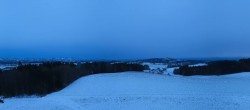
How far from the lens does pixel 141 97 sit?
29844 millimetres

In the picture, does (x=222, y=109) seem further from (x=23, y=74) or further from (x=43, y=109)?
(x=23, y=74)

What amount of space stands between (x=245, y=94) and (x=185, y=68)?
3007 inches

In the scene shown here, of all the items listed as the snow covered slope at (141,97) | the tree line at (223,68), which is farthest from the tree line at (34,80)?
the tree line at (223,68)

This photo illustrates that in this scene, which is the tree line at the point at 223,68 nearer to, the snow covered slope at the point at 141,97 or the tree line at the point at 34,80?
the tree line at the point at 34,80

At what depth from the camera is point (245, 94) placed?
30.2 metres

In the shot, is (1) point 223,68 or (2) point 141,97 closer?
(2) point 141,97

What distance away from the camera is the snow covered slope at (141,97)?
24953mm

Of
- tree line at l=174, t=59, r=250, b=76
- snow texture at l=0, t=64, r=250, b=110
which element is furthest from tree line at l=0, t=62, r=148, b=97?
tree line at l=174, t=59, r=250, b=76

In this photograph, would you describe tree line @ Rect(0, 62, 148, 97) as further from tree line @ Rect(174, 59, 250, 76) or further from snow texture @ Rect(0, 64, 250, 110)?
tree line @ Rect(174, 59, 250, 76)

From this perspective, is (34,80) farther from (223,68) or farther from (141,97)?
(223,68)

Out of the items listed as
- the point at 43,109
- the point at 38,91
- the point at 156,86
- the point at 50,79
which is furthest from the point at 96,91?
the point at 50,79

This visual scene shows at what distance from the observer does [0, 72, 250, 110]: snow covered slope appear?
2495 centimetres

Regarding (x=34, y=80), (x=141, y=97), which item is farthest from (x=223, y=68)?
(x=141, y=97)

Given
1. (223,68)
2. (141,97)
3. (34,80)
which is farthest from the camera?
(223,68)
